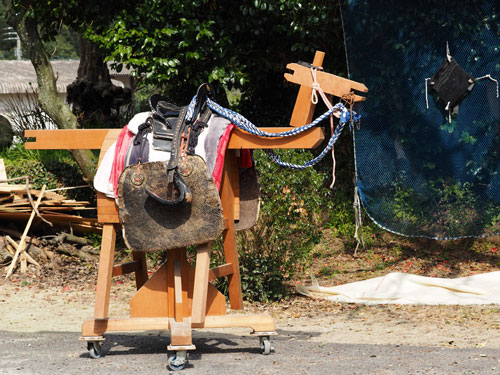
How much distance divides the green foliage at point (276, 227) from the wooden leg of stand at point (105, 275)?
2177 mm

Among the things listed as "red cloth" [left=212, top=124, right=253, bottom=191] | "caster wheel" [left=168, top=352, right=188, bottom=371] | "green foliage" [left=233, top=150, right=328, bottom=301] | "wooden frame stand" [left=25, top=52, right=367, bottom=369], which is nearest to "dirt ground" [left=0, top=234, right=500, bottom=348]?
"green foliage" [left=233, top=150, right=328, bottom=301]

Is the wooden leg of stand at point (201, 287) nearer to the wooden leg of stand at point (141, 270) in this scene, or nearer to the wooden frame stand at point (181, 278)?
the wooden frame stand at point (181, 278)

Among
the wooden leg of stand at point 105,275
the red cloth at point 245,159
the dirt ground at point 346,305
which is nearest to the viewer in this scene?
the wooden leg of stand at point 105,275

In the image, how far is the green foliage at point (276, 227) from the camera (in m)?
6.63

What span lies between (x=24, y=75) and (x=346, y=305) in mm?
20689

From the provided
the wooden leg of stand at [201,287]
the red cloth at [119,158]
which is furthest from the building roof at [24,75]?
the wooden leg of stand at [201,287]

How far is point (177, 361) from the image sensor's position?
4.29 meters

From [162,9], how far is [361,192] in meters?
3.05

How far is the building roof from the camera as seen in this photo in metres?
22.4

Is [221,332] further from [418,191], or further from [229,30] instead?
[229,30]

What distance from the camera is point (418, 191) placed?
7172 mm

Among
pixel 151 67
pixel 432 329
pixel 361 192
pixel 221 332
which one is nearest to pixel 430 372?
pixel 432 329

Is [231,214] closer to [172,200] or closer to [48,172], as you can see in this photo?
[172,200]

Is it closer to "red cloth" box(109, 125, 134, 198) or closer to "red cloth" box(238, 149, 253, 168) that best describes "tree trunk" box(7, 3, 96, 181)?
"red cloth" box(238, 149, 253, 168)
